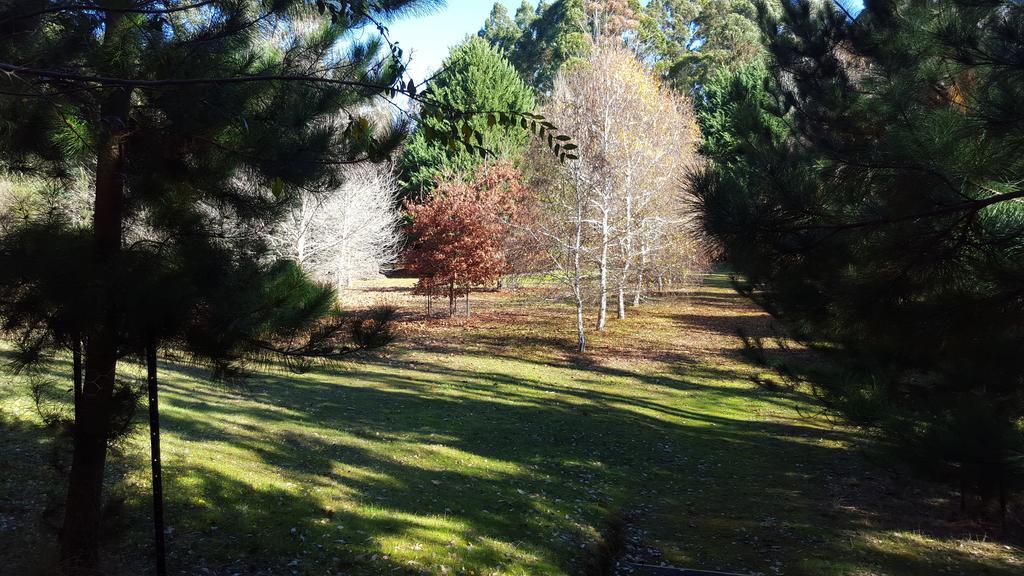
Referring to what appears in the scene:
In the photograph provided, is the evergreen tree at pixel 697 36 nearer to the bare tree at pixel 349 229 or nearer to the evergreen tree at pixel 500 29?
the evergreen tree at pixel 500 29

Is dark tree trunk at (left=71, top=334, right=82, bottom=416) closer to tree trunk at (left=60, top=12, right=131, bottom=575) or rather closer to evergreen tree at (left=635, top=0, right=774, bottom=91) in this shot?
tree trunk at (left=60, top=12, right=131, bottom=575)

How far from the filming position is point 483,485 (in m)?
8.20

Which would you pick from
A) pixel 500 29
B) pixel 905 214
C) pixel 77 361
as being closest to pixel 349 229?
pixel 77 361

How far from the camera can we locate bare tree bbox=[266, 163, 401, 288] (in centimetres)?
2130

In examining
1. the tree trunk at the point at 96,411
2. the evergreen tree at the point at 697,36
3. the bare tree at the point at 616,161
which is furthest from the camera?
the evergreen tree at the point at 697,36

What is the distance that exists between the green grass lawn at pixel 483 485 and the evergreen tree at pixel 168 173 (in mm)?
718

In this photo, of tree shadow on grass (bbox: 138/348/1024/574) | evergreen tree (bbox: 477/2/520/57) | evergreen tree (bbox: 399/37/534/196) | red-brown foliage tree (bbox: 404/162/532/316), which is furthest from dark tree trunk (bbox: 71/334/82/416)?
evergreen tree (bbox: 477/2/520/57)

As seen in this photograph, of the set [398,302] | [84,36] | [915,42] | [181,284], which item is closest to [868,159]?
[915,42]

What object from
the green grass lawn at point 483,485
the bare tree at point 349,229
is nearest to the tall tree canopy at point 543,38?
the bare tree at point 349,229

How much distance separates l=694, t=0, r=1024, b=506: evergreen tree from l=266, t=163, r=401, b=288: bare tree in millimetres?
15007

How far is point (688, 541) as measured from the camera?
24.1ft

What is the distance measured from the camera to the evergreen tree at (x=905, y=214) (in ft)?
13.0

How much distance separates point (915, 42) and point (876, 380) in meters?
3.19

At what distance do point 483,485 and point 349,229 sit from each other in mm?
16648
